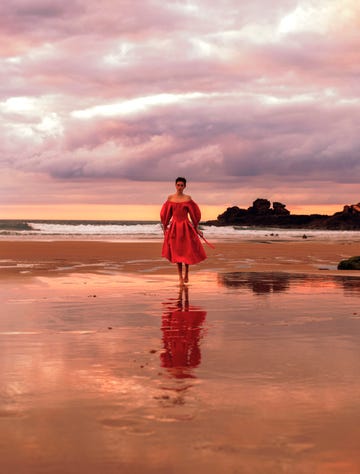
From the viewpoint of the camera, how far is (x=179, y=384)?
216 inches

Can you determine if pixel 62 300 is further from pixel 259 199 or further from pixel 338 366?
pixel 259 199

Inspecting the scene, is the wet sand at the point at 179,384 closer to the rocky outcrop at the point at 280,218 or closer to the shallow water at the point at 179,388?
the shallow water at the point at 179,388

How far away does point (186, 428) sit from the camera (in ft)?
14.1

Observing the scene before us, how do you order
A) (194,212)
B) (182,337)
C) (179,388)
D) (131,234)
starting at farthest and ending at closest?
(131,234) < (194,212) < (182,337) < (179,388)

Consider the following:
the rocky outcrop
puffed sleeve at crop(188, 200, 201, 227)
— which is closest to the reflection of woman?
puffed sleeve at crop(188, 200, 201, 227)

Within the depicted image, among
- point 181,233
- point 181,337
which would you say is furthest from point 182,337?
point 181,233

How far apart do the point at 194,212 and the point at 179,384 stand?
34.2 feet

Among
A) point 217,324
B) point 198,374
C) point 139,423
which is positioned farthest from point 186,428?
point 217,324

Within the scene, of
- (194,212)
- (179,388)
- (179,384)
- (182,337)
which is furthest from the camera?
(194,212)

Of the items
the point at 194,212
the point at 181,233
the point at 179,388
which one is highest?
the point at 194,212

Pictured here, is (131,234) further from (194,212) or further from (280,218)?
(280,218)

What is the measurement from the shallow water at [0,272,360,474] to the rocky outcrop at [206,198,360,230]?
8497cm

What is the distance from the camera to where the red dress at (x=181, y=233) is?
15750 millimetres

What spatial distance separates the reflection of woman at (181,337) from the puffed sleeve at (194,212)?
480 centimetres
